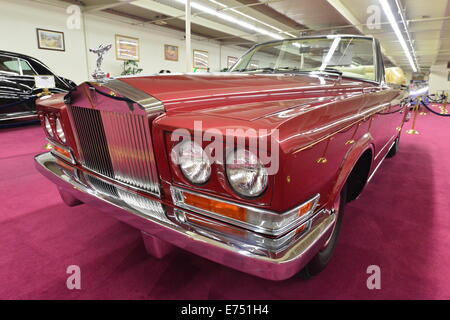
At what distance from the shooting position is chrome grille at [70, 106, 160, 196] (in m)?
1.04

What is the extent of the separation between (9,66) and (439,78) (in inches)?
1276

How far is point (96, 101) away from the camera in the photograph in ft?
3.83

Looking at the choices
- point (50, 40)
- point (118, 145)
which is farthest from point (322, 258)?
point (50, 40)

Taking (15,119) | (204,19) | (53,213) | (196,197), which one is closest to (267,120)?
(196,197)

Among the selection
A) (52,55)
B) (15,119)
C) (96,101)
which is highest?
(52,55)

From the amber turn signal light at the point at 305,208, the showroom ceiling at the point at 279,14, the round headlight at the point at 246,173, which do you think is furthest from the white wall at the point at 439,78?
the round headlight at the point at 246,173

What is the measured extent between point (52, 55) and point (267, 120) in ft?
32.0

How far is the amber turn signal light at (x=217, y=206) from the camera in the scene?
0.89 metres

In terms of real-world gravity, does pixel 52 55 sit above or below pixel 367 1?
below

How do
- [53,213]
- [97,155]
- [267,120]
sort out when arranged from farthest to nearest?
1. [53,213]
2. [97,155]
3. [267,120]

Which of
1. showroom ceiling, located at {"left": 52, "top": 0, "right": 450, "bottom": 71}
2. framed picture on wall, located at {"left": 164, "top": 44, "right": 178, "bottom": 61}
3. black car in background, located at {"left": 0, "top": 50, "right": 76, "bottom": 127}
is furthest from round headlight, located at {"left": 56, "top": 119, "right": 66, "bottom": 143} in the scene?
framed picture on wall, located at {"left": 164, "top": 44, "right": 178, "bottom": 61}

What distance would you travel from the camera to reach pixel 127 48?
10414mm

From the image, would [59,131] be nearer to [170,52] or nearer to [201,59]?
[170,52]
